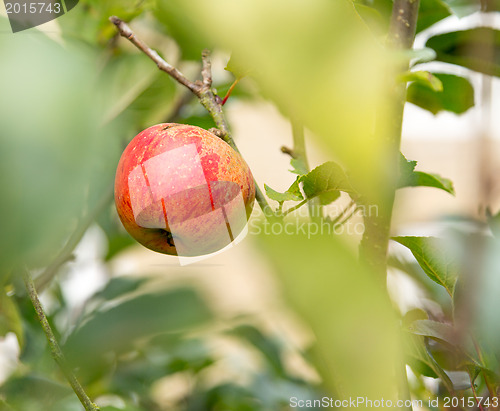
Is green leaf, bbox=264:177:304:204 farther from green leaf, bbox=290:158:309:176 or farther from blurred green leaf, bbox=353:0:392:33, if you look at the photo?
blurred green leaf, bbox=353:0:392:33

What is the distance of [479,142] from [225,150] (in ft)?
0.64

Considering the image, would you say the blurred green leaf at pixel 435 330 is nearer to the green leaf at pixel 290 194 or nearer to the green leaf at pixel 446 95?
the green leaf at pixel 290 194

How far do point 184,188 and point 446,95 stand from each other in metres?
0.41

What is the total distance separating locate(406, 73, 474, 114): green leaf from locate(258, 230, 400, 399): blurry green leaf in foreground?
54 cm

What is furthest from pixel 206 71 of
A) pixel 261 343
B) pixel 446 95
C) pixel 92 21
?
pixel 261 343

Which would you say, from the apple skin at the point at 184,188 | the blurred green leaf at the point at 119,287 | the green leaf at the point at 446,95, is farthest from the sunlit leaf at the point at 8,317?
the green leaf at the point at 446,95

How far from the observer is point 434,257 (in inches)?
17.1

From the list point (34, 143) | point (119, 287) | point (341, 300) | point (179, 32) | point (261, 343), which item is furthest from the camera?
point (261, 343)

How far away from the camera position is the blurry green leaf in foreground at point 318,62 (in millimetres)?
154

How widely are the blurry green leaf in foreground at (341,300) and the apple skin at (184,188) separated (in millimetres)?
245

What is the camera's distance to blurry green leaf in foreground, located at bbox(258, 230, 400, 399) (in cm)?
14

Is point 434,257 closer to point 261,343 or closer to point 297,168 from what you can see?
point 297,168

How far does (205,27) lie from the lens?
6.4 inches

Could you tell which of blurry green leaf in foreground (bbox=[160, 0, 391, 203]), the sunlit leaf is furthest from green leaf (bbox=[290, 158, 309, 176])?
the sunlit leaf
